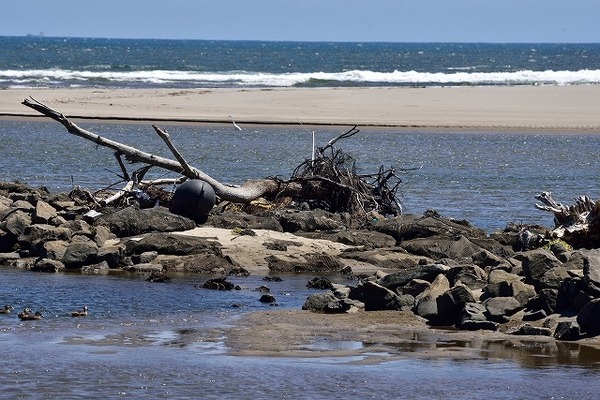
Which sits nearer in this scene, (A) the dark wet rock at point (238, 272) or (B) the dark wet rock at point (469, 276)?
(B) the dark wet rock at point (469, 276)

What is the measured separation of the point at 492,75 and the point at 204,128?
4632cm

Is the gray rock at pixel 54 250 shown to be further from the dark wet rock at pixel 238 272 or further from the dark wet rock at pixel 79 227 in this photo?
the dark wet rock at pixel 238 272

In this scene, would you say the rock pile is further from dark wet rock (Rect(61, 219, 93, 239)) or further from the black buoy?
the black buoy

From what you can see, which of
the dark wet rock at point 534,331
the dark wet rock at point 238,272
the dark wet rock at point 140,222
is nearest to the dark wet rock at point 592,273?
the dark wet rock at point 534,331

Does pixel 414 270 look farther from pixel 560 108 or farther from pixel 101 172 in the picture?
pixel 560 108

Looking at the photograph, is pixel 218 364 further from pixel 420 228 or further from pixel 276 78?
pixel 276 78

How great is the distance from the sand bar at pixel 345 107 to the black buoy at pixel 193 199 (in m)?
22.0

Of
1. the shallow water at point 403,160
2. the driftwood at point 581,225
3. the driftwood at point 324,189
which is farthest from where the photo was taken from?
the shallow water at point 403,160

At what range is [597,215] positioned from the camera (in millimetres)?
14406

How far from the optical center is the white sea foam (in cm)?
6469

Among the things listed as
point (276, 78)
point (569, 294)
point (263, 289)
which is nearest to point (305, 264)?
point (263, 289)

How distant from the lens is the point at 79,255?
13.7m

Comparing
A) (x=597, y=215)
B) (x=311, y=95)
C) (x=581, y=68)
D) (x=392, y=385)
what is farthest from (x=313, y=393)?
(x=581, y=68)

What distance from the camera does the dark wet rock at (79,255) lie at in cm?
1367
